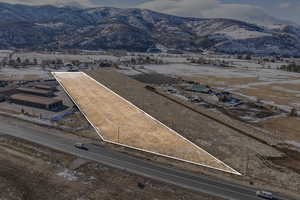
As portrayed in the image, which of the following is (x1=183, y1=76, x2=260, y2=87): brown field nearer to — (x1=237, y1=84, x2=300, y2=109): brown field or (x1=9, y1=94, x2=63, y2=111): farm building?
(x1=237, y1=84, x2=300, y2=109): brown field

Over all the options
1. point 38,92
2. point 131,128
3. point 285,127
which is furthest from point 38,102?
point 285,127

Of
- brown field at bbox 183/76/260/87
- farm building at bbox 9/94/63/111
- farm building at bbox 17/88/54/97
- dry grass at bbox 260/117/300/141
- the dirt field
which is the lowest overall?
the dirt field

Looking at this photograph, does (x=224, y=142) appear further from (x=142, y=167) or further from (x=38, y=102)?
(x=38, y=102)

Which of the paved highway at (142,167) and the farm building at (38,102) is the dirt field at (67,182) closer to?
the paved highway at (142,167)

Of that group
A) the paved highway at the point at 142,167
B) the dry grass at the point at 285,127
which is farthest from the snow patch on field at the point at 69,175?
the dry grass at the point at 285,127

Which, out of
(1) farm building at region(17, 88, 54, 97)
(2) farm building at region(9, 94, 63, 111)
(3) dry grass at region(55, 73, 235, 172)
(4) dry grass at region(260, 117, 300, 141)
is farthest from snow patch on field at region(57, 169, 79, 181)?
(1) farm building at region(17, 88, 54, 97)

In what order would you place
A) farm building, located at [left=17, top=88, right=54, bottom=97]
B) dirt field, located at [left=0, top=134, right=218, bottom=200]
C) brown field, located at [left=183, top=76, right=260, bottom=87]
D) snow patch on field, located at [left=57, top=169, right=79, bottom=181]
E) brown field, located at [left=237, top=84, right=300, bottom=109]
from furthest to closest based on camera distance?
brown field, located at [left=183, top=76, right=260, bottom=87] < brown field, located at [left=237, top=84, right=300, bottom=109] < farm building, located at [left=17, top=88, right=54, bottom=97] < snow patch on field, located at [left=57, top=169, right=79, bottom=181] < dirt field, located at [left=0, top=134, right=218, bottom=200]

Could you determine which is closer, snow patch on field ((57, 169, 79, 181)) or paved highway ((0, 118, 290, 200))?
paved highway ((0, 118, 290, 200))
